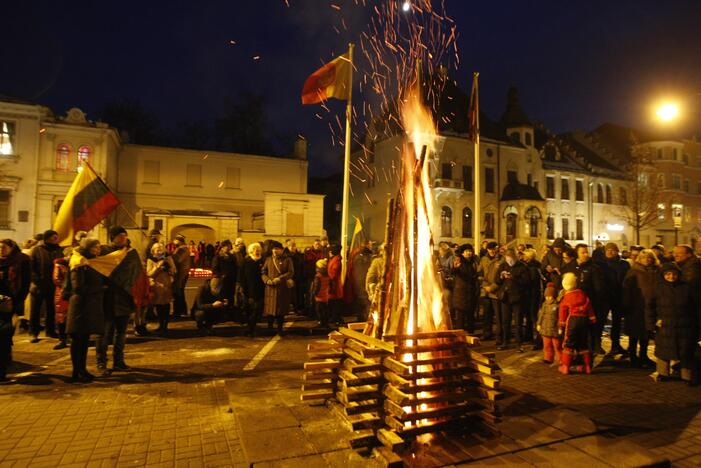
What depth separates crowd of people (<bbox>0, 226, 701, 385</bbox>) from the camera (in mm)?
6797

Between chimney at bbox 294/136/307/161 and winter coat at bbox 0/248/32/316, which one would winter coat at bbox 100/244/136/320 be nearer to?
winter coat at bbox 0/248/32/316

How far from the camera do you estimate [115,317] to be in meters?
7.07

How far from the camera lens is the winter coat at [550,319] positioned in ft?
25.7

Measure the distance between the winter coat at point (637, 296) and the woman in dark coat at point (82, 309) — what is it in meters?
8.42

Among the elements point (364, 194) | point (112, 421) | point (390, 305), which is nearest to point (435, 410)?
point (390, 305)

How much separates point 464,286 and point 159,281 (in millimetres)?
6497

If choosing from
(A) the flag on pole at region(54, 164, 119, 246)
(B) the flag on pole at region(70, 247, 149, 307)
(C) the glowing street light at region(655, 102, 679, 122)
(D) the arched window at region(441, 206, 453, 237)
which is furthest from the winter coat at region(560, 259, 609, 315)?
(D) the arched window at region(441, 206, 453, 237)

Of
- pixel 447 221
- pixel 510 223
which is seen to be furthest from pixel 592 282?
pixel 510 223

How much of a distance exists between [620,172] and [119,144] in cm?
4570

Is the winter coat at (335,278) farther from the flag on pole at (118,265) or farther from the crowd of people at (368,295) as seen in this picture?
the flag on pole at (118,265)

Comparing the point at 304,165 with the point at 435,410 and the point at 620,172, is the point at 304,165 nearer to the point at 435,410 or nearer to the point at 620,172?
the point at 620,172

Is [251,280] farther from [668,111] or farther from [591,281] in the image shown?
[668,111]

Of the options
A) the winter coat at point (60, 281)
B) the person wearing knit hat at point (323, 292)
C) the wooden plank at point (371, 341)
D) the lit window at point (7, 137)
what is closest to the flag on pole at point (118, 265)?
the winter coat at point (60, 281)

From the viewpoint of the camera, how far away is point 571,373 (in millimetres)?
7332
